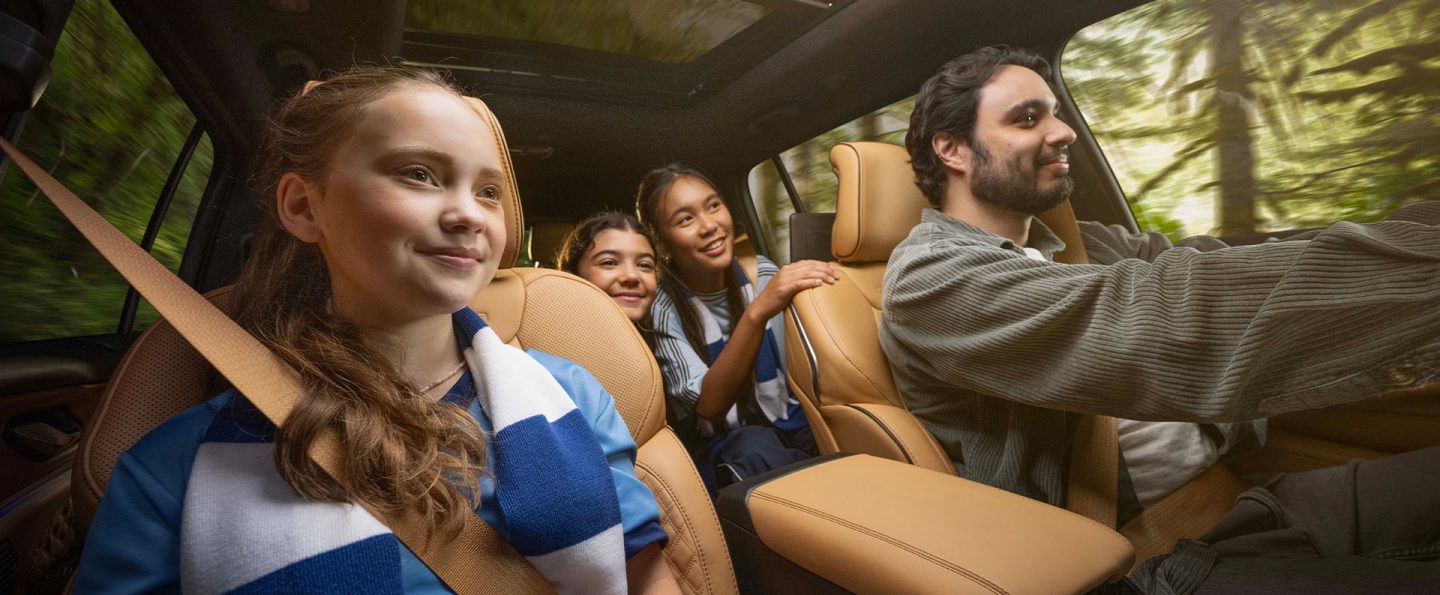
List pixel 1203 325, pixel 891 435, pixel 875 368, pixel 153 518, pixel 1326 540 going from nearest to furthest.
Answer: pixel 153 518
pixel 1203 325
pixel 1326 540
pixel 891 435
pixel 875 368

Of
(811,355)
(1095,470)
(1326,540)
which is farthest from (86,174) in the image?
(1326,540)

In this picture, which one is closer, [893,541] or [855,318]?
[893,541]

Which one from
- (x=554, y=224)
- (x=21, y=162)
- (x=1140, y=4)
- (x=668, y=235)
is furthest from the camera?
(x=668, y=235)

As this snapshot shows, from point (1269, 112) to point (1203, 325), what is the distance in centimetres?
33

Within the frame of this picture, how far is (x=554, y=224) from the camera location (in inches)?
43.1

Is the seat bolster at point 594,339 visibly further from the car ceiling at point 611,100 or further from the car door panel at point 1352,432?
the car door panel at point 1352,432

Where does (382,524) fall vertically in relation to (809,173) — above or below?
below

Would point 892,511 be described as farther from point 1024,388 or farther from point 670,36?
point 670,36

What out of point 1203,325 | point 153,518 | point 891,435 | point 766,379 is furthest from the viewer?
point 766,379

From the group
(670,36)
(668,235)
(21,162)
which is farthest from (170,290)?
(668,235)

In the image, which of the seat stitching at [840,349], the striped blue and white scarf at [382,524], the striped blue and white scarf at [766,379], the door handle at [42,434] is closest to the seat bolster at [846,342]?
the seat stitching at [840,349]

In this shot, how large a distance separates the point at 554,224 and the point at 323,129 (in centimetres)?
51

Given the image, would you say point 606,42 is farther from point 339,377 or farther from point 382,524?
point 382,524

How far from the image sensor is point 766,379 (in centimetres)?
137
